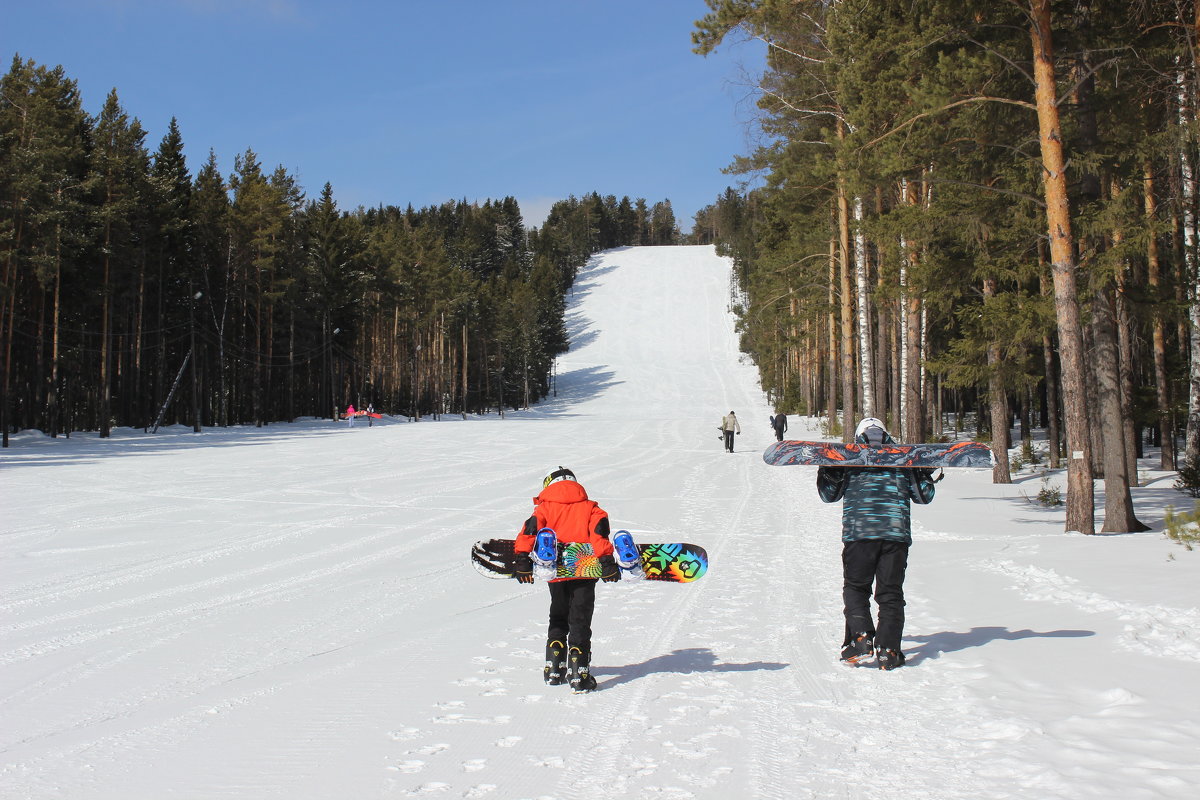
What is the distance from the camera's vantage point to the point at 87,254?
129 feet

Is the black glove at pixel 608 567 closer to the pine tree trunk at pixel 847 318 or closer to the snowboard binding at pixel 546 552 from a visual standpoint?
the snowboard binding at pixel 546 552

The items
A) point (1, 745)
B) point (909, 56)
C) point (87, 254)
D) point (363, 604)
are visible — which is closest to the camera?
point (1, 745)

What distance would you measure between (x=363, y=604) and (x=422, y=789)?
16.2ft

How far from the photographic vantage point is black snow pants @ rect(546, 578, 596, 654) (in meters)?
5.95

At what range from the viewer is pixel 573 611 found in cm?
602

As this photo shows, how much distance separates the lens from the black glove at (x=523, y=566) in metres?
6.10

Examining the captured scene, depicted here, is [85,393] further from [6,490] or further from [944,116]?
[944,116]

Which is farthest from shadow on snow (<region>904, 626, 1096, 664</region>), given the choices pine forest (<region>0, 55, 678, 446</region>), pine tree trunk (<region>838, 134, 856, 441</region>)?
pine forest (<region>0, 55, 678, 446</region>)

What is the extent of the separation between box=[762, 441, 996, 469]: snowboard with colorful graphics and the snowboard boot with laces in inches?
49.9

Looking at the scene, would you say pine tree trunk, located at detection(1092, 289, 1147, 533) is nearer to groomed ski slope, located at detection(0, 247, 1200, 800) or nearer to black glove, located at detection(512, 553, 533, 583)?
groomed ski slope, located at detection(0, 247, 1200, 800)

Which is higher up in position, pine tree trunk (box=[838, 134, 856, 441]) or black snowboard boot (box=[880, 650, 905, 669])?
pine tree trunk (box=[838, 134, 856, 441])

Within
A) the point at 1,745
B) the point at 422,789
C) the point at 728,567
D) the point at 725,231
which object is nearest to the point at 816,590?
the point at 728,567

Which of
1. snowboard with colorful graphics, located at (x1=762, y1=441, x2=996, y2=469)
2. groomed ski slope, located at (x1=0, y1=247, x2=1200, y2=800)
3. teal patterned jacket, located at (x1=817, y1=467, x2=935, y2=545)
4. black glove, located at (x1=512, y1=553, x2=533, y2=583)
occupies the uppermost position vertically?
snowboard with colorful graphics, located at (x1=762, y1=441, x2=996, y2=469)

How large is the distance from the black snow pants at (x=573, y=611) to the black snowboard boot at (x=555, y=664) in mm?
50
